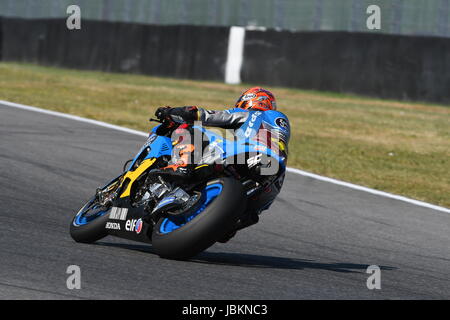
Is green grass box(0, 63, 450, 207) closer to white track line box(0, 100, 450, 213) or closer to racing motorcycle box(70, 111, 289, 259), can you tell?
white track line box(0, 100, 450, 213)

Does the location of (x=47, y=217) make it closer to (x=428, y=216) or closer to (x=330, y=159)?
(x=428, y=216)

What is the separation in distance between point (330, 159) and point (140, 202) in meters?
7.11

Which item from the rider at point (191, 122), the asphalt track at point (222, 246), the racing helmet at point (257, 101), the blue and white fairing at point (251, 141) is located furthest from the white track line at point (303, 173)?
the rider at point (191, 122)

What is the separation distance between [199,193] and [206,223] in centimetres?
38

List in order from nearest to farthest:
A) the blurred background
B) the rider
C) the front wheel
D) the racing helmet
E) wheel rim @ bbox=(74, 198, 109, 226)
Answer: the front wheel < the rider < the racing helmet < wheel rim @ bbox=(74, 198, 109, 226) < the blurred background

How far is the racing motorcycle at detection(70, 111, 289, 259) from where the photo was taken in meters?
5.67

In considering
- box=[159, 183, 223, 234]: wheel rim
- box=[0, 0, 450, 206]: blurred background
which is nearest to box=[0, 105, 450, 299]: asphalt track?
box=[159, 183, 223, 234]: wheel rim

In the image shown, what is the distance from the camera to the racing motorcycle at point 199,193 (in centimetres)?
567

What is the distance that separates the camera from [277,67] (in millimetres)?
20812

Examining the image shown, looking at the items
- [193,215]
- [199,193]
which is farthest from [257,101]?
[193,215]

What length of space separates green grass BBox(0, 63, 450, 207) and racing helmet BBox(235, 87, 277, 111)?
190 inches

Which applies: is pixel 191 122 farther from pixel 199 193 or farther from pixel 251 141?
pixel 199 193

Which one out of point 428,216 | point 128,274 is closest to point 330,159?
point 428,216

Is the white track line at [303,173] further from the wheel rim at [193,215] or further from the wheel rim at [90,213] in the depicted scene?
the wheel rim at [193,215]
